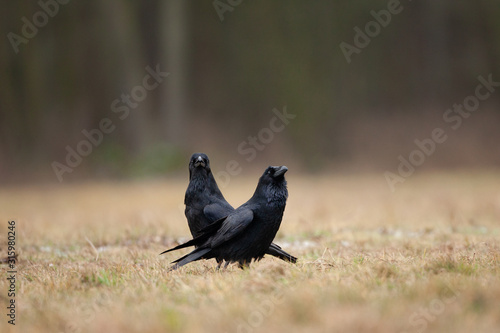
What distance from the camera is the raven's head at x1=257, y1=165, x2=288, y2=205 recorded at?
19.8 ft

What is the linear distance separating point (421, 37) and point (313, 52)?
496 centimetres

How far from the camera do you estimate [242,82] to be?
27.0m

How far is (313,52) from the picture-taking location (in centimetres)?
2617

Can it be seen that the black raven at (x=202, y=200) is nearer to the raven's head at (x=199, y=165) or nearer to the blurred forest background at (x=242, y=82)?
the raven's head at (x=199, y=165)

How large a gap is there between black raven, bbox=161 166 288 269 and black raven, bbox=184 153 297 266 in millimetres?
574

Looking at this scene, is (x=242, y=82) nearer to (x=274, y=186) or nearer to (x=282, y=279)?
(x=274, y=186)

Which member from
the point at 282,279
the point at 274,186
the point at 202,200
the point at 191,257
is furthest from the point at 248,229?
the point at 282,279

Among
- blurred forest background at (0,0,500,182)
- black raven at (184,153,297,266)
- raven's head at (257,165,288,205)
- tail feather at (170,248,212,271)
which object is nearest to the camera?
tail feather at (170,248,212,271)

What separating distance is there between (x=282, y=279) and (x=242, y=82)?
22.6m

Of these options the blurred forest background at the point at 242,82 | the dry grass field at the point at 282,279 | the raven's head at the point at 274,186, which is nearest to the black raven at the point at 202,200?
the dry grass field at the point at 282,279

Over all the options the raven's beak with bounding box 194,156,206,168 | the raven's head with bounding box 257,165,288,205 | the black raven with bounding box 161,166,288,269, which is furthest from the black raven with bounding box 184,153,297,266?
the raven's head with bounding box 257,165,288,205

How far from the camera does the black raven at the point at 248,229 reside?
5930 mm

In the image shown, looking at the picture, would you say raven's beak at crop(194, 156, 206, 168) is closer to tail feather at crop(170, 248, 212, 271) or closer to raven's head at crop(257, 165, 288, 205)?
raven's head at crop(257, 165, 288, 205)

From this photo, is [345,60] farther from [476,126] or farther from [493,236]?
[493,236]
